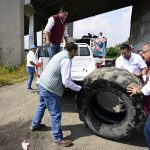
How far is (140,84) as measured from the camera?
477 centimetres

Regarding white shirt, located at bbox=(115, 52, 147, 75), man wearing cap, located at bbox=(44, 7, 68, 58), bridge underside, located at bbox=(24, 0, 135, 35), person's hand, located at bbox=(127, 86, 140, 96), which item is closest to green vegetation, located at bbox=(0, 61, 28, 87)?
bridge underside, located at bbox=(24, 0, 135, 35)

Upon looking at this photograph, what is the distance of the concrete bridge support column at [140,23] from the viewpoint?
1980 centimetres

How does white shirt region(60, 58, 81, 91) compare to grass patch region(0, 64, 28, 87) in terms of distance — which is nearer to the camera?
white shirt region(60, 58, 81, 91)

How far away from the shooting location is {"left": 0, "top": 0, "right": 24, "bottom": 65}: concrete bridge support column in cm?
1525

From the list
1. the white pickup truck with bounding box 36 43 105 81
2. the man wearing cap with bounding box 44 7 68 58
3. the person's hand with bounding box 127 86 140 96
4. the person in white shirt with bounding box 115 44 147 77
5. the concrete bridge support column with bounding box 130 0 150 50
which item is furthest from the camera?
the concrete bridge support column with bounding box 130 0 150 50

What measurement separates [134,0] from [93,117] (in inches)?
779

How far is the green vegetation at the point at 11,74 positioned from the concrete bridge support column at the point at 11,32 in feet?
1.88

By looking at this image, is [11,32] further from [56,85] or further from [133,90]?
[133,90]

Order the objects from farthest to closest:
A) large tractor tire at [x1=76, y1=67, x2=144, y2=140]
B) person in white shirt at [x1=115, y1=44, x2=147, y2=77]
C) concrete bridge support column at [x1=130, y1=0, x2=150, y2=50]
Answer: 1. concrete bridge support column at [x1=130, y1=0, x2=150, y2=50]
2. person in white shirt at [x1=115, y1=44, x2=147, y2=77]
3. large tractor tire at [x1=76, y1=67, x2=144, y2=140]

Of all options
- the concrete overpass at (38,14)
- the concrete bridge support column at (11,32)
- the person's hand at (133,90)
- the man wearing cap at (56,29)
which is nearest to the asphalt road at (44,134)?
the person's hand at (133,90)

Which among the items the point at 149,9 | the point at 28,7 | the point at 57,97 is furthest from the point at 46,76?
the point at 149,9

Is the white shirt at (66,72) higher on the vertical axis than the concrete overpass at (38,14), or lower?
lower

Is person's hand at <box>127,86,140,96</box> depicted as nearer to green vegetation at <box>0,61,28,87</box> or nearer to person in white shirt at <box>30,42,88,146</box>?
person in white shirt at <box>30,42,88,146</box>

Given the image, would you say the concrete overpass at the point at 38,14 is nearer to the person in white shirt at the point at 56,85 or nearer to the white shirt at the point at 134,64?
the white shirt at the point at 134,64
